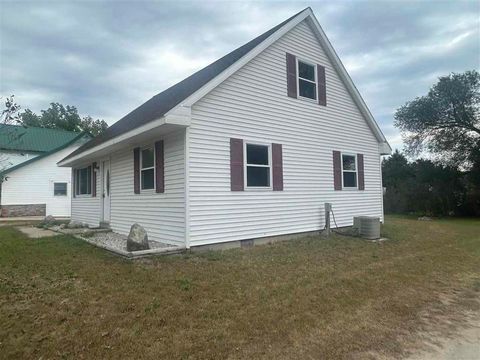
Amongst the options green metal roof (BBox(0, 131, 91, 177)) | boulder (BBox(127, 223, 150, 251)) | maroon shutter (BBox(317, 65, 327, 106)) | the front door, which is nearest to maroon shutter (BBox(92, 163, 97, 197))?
the front door

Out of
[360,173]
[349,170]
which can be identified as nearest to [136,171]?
[349,170]

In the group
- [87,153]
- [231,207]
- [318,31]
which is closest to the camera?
[231,207]

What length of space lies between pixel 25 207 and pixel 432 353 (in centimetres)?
2585

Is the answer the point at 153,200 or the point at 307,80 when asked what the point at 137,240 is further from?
the point at 307,80

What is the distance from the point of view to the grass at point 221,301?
3.33 m

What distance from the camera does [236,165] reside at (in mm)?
8344

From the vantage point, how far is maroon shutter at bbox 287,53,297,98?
9961 mm

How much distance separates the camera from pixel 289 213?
9531 mm

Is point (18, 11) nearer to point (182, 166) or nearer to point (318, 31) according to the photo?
point (182, 166)

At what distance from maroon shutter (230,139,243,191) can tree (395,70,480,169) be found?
2071cm

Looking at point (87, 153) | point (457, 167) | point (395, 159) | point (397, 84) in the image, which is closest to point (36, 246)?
point (87, 153)

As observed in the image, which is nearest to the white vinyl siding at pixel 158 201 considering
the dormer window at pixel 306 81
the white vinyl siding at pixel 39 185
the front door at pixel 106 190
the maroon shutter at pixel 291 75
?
the front door at pixel 106 190

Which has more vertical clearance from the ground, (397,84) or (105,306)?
(397,84)

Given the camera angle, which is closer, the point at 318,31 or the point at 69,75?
the point at 318,31
